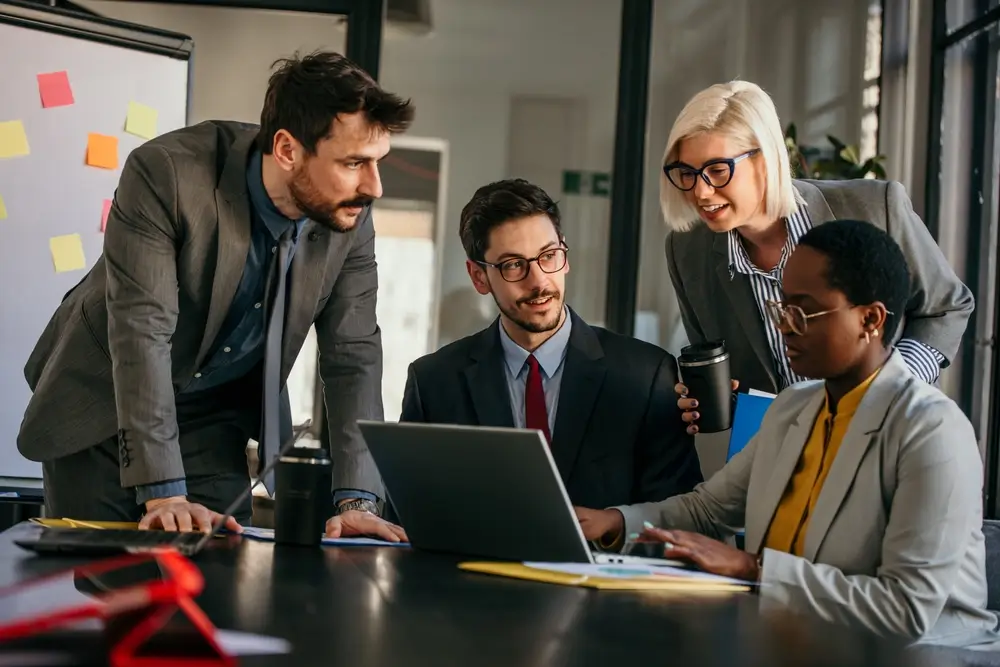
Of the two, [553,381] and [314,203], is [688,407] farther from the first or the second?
[314,203]

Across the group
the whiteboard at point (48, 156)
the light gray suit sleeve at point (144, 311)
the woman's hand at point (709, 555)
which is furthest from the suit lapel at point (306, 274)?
the whiteboard at point (48, 156)

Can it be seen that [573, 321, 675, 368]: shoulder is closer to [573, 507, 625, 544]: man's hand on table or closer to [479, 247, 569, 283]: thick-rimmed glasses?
[479, 247, 569, 283]: thick-rimmed glasses

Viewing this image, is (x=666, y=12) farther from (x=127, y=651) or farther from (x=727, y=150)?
(x=127, y=651)

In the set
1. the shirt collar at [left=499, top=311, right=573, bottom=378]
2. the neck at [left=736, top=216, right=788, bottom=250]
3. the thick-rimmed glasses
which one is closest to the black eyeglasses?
the neck at [left=736, top=216, right=788, bottom=250]

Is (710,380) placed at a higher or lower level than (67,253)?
lower

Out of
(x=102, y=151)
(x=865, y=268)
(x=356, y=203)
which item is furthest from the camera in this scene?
(x=102, y=151)

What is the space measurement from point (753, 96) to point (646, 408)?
65 cm

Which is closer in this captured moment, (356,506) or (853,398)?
(853,398)

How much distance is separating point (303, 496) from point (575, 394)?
688 millimetres

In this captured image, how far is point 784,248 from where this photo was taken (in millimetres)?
2377

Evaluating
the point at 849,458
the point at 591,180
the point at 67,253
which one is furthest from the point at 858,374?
the point at 591,180

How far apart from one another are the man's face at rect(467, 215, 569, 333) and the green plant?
261cm

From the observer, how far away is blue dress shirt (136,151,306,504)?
90.0 inches

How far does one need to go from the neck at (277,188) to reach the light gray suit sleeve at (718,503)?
0.86 m
